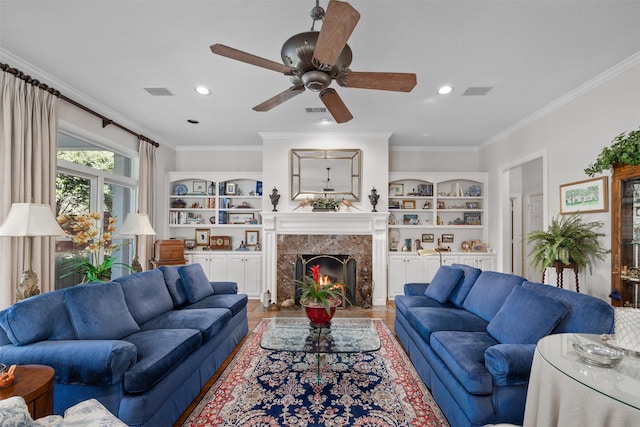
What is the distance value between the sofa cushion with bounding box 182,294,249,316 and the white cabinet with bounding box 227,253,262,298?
1.93 m

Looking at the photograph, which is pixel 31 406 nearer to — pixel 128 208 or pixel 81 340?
pixel 81 340

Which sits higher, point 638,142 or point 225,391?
point 638,142

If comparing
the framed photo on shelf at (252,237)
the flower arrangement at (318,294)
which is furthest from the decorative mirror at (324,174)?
the flower arrangement at (318,294)

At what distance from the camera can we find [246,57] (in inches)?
75.2

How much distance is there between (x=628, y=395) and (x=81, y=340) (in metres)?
2.86

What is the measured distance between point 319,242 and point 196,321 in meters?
2.82

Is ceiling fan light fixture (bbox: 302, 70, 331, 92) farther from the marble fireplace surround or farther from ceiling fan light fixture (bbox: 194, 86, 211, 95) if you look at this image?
the marble fireplace surround

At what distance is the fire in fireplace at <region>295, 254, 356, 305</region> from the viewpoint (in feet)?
17.5

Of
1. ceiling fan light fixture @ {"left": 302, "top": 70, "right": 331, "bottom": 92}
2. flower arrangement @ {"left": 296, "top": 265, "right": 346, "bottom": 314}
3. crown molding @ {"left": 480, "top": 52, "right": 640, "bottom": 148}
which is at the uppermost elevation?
crown molding @ {"left": 480, "top": 52, "right": 640, "bottom": 148}

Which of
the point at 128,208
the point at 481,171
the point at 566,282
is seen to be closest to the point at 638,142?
the point at 566,282

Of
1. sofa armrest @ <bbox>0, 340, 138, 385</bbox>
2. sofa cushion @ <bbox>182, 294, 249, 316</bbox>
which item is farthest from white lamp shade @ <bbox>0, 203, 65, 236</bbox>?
sofa cushion @ <bbox>182, 294, 249, 316</bbox>

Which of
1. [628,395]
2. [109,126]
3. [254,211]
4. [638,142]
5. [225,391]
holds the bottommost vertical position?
[225,391]

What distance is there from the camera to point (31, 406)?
4.80ft

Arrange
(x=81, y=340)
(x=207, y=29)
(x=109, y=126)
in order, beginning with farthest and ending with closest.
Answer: (x=109, y=126)
(x=207, y=29)
(x=81, y=340)
